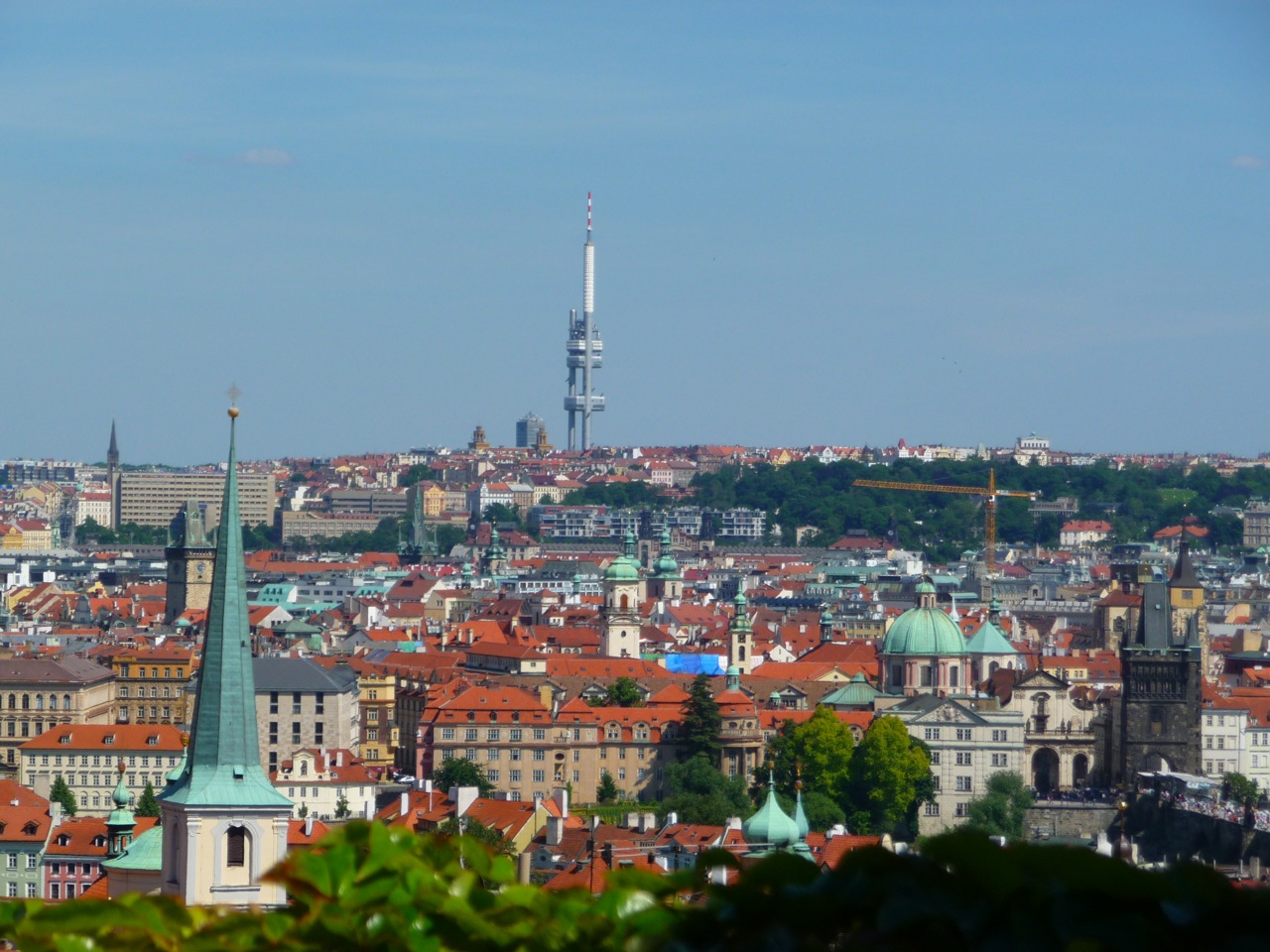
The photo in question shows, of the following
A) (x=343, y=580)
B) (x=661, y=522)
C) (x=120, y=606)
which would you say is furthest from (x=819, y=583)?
(x=661, y=522)

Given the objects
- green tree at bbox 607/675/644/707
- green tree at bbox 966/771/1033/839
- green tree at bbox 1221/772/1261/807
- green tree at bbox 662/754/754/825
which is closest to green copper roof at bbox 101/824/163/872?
green tree at bbox 662/754/754/825

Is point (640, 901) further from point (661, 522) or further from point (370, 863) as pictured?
point (661, 522)

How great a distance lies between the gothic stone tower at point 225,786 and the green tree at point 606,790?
117 ft

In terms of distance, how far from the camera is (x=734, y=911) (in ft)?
14.4

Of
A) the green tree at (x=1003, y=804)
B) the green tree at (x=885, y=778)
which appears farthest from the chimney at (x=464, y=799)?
the green tree at (x=1003, y=804)

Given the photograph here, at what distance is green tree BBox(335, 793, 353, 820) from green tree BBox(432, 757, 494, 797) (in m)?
4.25

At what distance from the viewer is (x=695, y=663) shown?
75.3 m

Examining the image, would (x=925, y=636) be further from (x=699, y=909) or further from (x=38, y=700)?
(x=699, y=909)

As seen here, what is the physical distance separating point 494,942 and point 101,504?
191 meters

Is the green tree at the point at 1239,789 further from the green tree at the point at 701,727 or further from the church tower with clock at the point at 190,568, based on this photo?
the church tower with clock at the point at 190,568

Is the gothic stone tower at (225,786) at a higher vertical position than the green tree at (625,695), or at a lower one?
higher

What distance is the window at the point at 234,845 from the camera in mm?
18094

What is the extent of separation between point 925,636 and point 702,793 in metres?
11.1

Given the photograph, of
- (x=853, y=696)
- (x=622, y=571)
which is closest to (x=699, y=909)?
(x=853, y=696)
